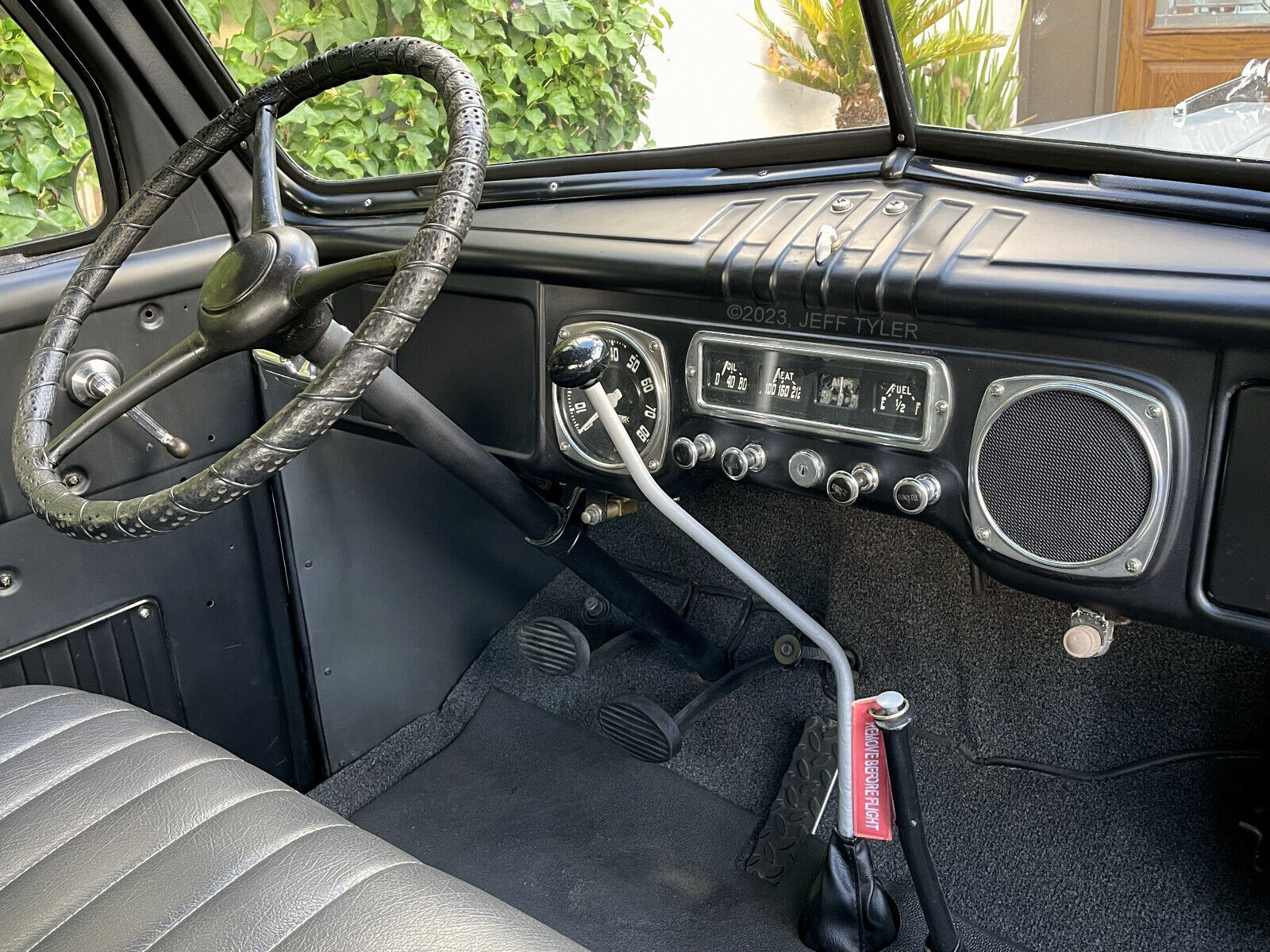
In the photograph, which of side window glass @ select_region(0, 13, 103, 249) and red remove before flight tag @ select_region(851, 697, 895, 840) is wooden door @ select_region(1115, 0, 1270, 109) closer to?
red remove before flight tag @ select_region(851, 697, 895, 840)

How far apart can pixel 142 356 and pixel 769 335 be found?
39.1 inches

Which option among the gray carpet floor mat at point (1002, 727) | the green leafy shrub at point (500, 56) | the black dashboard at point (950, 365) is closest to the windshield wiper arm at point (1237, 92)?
the black dashboard at point (950, 365)

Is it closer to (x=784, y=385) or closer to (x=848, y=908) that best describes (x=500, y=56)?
(x=784, y=385)

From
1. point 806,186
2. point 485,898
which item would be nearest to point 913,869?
point 485,898

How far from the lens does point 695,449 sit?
1.36 meters

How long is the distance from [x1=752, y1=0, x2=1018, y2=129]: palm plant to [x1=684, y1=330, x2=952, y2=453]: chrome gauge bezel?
325 millimetres

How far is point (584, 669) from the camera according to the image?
2.03m

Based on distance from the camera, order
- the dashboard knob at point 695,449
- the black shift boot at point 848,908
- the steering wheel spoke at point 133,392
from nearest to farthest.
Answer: the steering wheel spoke at point 133,392
the dashboard knob at point 695,449
the black shift boot at point 848,908

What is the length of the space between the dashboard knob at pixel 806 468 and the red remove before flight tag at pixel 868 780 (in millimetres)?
290

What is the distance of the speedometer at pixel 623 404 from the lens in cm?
139

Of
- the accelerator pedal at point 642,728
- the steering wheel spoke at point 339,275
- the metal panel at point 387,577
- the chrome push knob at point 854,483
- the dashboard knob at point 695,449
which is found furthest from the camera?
the metal panel at point 387,577

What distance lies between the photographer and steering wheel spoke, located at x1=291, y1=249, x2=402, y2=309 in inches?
39.5

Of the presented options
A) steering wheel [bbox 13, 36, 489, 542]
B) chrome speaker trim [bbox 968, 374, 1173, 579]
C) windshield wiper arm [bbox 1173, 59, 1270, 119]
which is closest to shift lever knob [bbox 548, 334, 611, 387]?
steering wheel [bbox 13, 36, 489, 542]

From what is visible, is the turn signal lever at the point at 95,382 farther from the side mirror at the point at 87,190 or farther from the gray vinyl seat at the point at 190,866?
the gray vinyl seat at the point at 190,866
